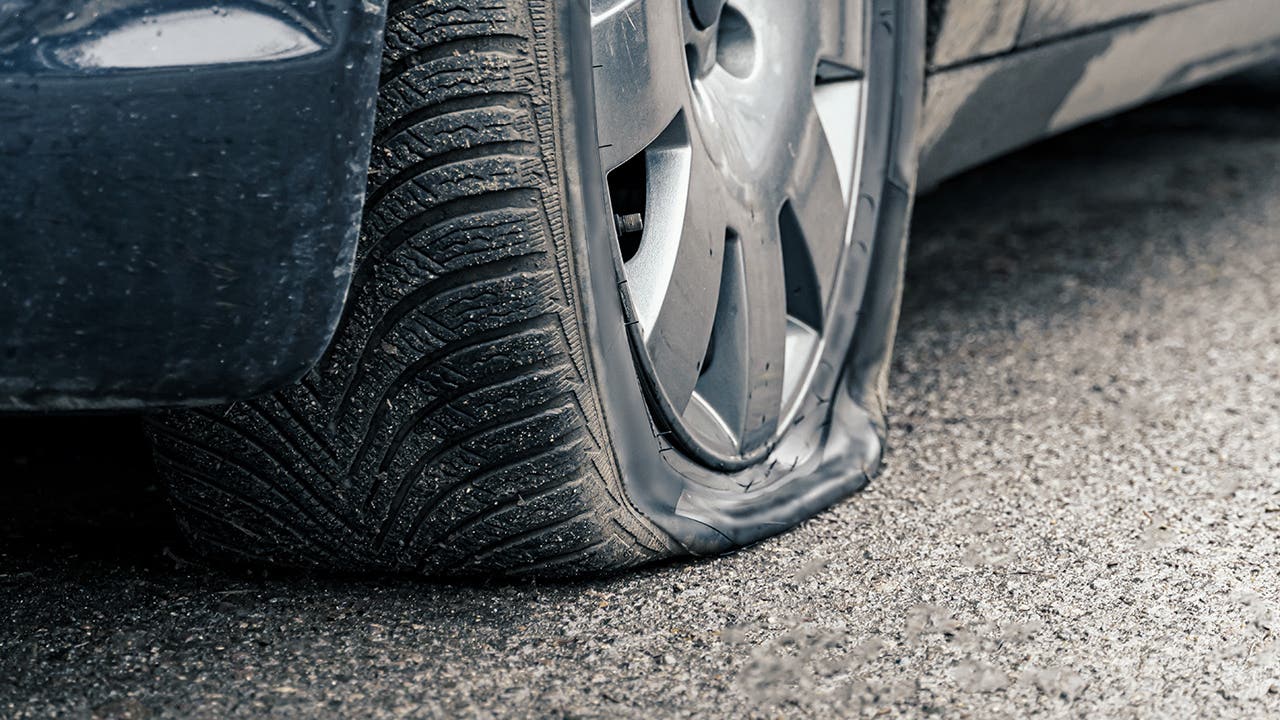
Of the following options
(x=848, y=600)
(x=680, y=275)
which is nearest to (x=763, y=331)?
(x=680, y=275)

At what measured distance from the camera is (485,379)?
3.34ft

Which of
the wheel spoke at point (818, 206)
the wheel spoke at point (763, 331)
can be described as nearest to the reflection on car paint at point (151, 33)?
the wheel spoke at point (763, 331)

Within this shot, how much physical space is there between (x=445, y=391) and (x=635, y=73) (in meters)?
0.33

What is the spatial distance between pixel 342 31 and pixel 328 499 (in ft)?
1.42

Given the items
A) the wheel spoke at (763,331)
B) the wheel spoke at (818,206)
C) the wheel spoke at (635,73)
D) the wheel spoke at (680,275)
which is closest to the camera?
the wheel spoke at (635,73)

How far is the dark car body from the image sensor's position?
31.7 inches

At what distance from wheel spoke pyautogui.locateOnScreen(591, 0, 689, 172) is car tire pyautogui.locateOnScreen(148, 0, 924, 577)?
0.01 meters

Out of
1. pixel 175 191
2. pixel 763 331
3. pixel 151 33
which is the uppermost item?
pixel 151 33

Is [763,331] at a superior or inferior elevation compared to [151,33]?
inferior

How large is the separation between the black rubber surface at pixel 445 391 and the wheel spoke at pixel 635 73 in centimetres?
10

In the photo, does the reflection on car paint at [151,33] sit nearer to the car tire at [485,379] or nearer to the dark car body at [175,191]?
the dark car body at [175,191]

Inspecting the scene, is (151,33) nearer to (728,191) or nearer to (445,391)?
(445,391)

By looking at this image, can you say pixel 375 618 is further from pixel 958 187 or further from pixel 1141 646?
pixel 958 187

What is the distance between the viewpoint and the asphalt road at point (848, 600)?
1.02 metres
